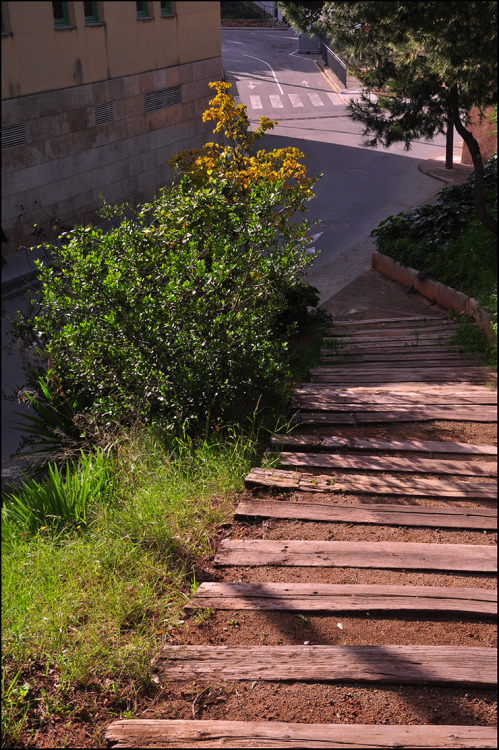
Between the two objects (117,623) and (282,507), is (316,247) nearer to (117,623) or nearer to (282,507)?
(282,507)

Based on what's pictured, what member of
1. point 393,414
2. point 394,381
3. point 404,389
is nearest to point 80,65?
point 393,414

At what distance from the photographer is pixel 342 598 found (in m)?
2.89

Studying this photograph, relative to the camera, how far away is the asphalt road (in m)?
8.35

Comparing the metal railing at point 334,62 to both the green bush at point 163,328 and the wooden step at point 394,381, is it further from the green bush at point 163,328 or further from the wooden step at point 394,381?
the wooden step at point 394,381

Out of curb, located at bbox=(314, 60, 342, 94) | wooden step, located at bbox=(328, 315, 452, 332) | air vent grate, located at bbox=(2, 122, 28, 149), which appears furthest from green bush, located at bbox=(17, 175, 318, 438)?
curb, located at bbox=(314, 60, 342, 94)

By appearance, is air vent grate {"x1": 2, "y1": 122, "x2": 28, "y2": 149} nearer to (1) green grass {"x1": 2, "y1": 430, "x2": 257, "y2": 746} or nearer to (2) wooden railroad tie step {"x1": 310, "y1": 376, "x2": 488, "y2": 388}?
(1) green grass {"x1": 2, "y1": 430, "x2": 257, "y2": 746}

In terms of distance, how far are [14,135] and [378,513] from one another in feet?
7.91

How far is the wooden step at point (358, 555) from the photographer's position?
9.35ft

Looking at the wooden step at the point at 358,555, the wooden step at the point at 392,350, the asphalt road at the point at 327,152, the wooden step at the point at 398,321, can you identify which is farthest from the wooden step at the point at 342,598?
the wooden step at the point at 398,321

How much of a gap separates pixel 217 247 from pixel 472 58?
2.73m

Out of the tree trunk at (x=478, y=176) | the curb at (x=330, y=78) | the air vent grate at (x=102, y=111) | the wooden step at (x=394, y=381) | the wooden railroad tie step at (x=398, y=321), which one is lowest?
the wooden railroad tie step at (x=398, y=321)

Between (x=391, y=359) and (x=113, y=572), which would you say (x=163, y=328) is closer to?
(x=113, y=572)

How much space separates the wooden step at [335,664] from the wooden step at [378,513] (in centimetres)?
80

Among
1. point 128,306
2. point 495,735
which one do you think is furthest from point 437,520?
point 128,306
